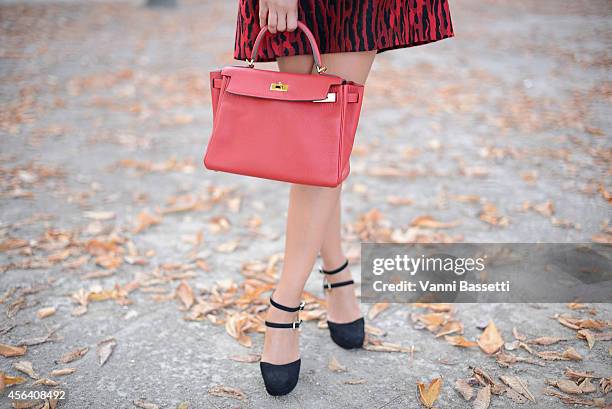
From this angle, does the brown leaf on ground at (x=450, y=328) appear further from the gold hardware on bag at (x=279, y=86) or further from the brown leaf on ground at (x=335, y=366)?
the gold hardware on bag at (x=279, y=86)

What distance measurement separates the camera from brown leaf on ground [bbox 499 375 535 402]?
1758 mm

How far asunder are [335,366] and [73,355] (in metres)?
0.98

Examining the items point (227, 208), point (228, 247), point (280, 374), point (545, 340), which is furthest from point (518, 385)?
point (227, 208)

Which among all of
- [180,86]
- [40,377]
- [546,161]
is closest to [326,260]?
[40,377]

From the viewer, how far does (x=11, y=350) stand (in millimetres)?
1990

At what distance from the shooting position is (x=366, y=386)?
1.84 metres

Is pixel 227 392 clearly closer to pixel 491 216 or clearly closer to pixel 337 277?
pixel 337 277

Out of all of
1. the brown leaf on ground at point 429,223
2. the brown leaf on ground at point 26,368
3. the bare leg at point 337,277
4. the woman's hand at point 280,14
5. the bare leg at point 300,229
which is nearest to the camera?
the woman's hand at point 280,14

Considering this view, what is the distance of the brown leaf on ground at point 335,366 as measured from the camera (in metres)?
1.93

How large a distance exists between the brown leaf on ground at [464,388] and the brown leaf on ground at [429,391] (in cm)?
6

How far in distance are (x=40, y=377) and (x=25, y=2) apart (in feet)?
37.6

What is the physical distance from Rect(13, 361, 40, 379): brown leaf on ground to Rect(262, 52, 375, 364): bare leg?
823 mm

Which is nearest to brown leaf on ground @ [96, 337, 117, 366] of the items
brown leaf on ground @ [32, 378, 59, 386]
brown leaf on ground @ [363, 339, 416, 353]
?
brown leaf on ground @ [32, 378, 59, 386]

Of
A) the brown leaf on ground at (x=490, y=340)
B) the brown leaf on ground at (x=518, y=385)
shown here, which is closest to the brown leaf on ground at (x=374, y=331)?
the brown leaf on ground at (x=490, y=340)
